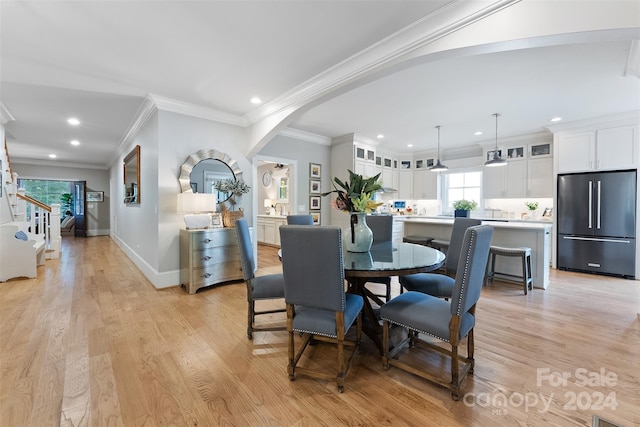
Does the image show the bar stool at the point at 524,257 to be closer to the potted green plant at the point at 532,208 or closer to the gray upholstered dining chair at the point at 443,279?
the gray upholstered dining chair at the point at 443,279

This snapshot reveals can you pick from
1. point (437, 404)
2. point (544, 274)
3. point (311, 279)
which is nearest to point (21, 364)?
point (311, 279)

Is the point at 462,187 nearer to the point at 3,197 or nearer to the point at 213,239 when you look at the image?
the point at 213,239

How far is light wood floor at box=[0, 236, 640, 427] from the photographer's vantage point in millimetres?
1542

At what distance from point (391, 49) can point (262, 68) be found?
1341mm

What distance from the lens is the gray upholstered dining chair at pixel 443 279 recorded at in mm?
2393

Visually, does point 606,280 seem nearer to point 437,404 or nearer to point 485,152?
point 485,152

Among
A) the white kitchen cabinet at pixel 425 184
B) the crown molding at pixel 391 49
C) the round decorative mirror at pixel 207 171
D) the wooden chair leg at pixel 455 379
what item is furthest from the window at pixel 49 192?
the wooden chair leg at pixel 455 379

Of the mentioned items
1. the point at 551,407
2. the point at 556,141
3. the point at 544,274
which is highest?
the point at 556,141

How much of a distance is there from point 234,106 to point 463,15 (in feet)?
9.98

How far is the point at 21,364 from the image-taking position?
1.99 m

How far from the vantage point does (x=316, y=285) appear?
173 centimetres

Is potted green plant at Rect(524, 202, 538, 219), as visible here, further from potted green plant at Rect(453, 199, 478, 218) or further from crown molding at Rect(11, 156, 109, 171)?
crown molding at Rect(11, 156, 109, 171)

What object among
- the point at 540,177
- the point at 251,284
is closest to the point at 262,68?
the point at 251,284

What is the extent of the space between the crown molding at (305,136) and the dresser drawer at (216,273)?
8.48ft
